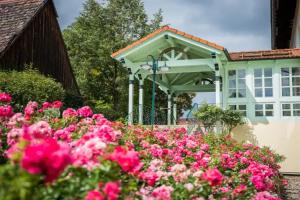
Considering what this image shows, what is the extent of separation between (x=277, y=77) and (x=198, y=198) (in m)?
11.9

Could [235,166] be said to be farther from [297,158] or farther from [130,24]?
→ [130,24]

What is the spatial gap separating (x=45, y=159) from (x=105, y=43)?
83.5ft

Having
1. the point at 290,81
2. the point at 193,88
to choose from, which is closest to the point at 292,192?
the point at 290,81

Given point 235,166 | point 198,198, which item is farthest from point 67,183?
point 235,166

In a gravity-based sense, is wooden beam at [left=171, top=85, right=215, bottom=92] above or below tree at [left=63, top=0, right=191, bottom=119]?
below

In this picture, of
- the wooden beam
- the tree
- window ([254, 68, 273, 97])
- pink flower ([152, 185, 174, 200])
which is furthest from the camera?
the tree

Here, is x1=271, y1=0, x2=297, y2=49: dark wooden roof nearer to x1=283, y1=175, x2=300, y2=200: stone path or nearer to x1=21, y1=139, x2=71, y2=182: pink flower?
x1=283, y1=175, x2=300, y2=200: stone path

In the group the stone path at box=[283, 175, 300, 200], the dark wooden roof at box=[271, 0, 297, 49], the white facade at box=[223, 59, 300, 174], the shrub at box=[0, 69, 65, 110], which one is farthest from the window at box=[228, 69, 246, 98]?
the shrub at box=[0, 69, 65, 110]

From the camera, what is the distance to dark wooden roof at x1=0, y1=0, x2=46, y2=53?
15.6 meters

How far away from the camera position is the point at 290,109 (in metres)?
13.6

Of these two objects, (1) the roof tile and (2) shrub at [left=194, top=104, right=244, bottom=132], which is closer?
(2) shrub at [left=194, top=104, right=244, bottom=132]

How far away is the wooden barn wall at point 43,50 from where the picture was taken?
16117 millimetres

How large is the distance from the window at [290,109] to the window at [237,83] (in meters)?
1.61

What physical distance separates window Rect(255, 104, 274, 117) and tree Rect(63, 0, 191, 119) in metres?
13.0
